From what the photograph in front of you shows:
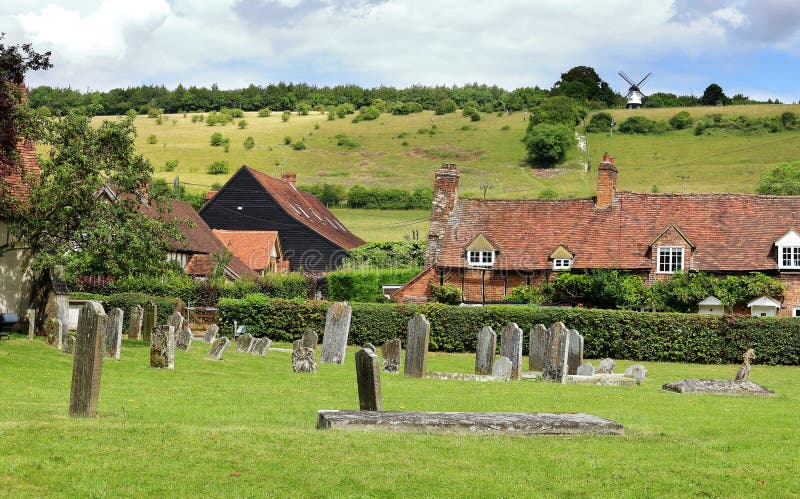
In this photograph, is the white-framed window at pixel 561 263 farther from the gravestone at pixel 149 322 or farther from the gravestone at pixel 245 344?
the gravestone at pixel 149 322

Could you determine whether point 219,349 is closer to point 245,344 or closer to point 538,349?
point 245,344

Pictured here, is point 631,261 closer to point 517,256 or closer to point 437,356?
point 517,256

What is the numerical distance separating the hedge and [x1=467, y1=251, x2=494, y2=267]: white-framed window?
11.4 metres

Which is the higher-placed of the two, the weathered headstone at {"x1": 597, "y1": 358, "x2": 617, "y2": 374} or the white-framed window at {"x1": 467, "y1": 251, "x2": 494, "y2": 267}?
the white-framed window at {"x1": 467, "y1": 251, "x2": 494, "y2": 267}

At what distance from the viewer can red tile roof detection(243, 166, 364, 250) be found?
87.4 meters

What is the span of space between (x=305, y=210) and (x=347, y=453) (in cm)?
8022

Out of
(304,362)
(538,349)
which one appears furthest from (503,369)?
(304,362)

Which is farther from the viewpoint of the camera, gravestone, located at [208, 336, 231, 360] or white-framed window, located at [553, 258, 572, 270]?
white-framed window, located at [553, 258, 572, 270]

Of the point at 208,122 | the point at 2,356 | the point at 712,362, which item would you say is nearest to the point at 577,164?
the point at 208,122

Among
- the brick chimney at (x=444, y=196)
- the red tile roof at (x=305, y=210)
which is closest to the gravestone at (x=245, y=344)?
the brick chimney at (x=444, y=196)

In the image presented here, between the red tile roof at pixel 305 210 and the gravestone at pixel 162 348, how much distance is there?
195ft

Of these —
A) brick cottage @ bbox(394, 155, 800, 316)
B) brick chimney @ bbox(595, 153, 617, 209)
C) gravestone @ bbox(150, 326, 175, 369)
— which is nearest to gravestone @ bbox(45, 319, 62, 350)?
gravestone @ bbox(150, 326, 175, 369)

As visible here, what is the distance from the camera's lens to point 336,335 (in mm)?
34344

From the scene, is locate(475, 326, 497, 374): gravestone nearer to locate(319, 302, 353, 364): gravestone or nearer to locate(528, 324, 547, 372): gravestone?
locate(528, 324, 547, 372): gravestone
